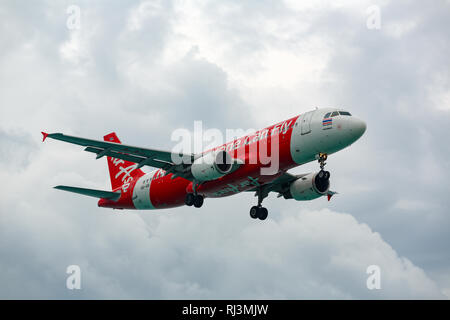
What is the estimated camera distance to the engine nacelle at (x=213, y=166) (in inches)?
1593

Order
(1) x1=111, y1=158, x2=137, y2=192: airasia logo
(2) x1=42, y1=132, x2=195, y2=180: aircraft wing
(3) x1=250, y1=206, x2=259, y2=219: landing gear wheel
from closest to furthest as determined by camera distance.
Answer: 1. (2) x1=42, y1=132, x2=195, y2=180: aircraft wing
2. (3) x1=250, y1=206, x2=259, y2=219: landing gear wheel
3. (1) x1=111, y1=158, x2=137, y2=192: airasia logo

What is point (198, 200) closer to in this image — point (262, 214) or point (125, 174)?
point (262, 214)

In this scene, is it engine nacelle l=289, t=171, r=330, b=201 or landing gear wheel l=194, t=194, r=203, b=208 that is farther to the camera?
engine nacelle l=289, t=171, r=330, b=201

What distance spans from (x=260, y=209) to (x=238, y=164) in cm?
883

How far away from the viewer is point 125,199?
52094mm

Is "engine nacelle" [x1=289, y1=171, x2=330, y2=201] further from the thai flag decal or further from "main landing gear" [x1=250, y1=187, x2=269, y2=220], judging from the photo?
the thai flag decal

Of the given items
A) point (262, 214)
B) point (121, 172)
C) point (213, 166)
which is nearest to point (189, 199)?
point (213, 166)

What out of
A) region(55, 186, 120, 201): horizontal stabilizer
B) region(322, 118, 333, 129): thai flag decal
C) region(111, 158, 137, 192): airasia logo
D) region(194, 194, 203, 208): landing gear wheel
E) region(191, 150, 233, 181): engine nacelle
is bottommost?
region(194, 194, 203, 208): landing gear wheel

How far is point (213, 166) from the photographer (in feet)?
133

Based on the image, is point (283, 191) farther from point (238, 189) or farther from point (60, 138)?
point (60, 138)

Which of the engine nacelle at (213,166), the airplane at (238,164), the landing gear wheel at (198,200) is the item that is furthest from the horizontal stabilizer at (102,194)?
the engine nacelle at (213,166)

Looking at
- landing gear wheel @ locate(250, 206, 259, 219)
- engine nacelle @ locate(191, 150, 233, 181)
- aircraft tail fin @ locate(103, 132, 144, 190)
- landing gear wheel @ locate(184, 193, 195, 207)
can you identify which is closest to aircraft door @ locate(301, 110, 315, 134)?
engine nacelle @ locate(191, 150, 233, 181)

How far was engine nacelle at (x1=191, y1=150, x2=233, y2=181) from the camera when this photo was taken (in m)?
40.5

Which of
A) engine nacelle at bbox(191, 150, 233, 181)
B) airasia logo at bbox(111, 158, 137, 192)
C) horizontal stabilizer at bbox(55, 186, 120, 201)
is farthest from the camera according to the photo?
airasia logo at bbox(111, 158, 137, 192)
